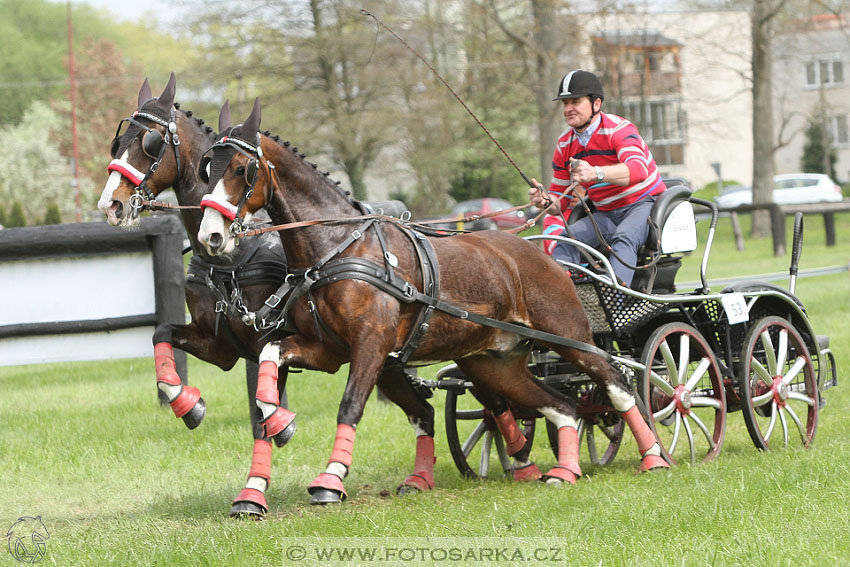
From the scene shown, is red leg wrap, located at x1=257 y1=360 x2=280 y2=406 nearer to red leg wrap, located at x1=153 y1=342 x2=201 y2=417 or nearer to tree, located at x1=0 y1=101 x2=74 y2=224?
red leg wrap, located at x1=153 y1=342 x2=201 y2=417

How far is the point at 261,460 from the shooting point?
19.5 ft

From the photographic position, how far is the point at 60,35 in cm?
7362

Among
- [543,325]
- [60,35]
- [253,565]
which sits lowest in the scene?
[253,565]

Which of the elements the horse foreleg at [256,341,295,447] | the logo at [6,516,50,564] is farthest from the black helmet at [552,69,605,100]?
the logo at [6,516,50,564]

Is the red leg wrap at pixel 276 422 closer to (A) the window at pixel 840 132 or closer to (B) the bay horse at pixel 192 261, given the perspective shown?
(B) the bay horse at pixel 192 261

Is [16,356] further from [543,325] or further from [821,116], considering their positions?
[821,116]

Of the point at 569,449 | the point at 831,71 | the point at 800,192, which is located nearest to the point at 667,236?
the point at 569,449

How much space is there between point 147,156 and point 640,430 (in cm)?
340

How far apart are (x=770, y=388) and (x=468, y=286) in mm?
2641

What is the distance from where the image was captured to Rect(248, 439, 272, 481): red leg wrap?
19.4 ft

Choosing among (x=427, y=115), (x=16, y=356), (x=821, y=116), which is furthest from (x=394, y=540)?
(x=821, y=116)

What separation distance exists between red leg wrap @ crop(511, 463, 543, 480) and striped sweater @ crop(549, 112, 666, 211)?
1.79 m

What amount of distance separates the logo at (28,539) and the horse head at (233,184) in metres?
1.64

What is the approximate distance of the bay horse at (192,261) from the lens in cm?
611
